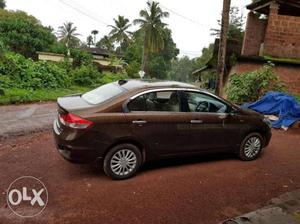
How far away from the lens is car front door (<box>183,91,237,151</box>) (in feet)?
18.3

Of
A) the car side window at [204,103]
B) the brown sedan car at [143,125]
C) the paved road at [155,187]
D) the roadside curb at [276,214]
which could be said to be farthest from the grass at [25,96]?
the roadside curb at [276,214]

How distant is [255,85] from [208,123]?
25.7 feet

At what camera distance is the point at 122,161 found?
4.99 meters

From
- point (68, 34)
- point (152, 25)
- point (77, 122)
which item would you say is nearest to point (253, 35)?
point (77, 122)

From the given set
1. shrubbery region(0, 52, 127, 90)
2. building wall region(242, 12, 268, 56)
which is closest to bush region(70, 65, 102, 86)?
shrubbery region(0, 52, 127, 90)

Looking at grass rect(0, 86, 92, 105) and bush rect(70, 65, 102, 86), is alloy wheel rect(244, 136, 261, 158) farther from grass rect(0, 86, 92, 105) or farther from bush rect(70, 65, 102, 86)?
bush rect(70, 65, 102, 86)

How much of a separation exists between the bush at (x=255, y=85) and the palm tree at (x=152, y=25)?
27.9 metres

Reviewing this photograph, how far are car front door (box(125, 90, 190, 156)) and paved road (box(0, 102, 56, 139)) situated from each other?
16.0ft

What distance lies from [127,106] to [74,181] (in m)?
1.58

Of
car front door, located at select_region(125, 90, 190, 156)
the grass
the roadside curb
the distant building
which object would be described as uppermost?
the distant building

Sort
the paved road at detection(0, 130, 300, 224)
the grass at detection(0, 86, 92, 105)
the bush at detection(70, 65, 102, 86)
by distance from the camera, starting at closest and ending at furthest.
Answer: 1. the paved road at detection(0, 130, 300, 224)
2. the grass at detection(0, 86, 92, 105)
3. the bush at detection(70, 65, 102, 86)

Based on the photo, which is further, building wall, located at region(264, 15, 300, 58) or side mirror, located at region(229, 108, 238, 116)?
building wall, located at region(264, 15, 300, 58)

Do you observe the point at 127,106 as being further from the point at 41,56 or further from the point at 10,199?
the point at 41,56

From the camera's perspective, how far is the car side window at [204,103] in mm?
5621
